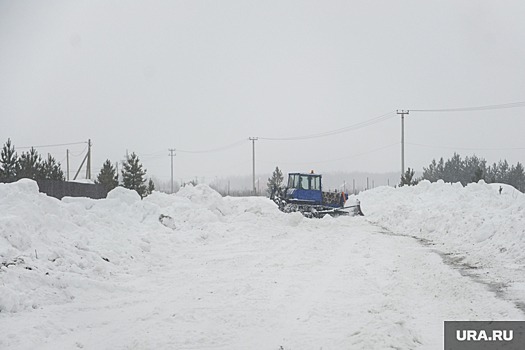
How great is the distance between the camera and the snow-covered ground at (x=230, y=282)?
6.16 m

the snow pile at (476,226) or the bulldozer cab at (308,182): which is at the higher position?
the bulldozer cab at (308,182)

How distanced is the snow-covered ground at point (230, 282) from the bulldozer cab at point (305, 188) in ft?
35.7

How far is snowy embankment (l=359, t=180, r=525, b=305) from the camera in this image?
9.89 meters

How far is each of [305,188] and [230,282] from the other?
64.1 ft

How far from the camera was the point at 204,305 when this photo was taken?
7672mm

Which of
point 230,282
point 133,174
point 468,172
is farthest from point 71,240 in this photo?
point 468,172

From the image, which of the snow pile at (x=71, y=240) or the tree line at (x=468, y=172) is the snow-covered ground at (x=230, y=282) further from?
the tree line at (x=468, y=172)

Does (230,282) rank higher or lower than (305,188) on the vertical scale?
lower

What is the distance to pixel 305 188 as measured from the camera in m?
28.7

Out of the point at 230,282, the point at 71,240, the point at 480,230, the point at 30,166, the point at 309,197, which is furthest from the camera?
the point at 30,166

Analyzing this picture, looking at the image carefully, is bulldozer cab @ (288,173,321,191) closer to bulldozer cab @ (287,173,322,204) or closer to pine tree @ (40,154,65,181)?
bulldozer cab @ (287,173,322,204)

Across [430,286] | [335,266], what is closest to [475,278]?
[430,286]

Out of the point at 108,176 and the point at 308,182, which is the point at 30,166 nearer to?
the point at 108,176

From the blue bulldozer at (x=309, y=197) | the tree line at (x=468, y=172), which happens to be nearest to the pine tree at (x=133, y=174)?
the blue bulldozer at (x=309, y=197)
